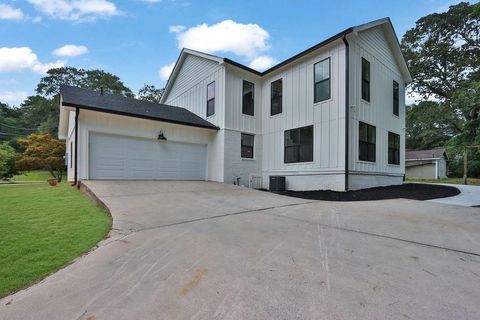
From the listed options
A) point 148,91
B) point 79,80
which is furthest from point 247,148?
point 79,80

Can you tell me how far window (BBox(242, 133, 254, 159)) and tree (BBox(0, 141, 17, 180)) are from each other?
1582 centimetres

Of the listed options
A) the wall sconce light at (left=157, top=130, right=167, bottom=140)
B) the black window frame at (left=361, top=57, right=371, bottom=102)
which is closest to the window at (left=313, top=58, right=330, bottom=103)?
the black window frame at (left=361, top=57, right=371, bottom=102)

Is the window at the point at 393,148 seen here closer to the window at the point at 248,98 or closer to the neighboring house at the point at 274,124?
the neighboring house at the point at 274,124

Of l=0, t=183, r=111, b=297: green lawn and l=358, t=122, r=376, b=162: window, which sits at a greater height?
l=358, t=122, r=376, b=162: window

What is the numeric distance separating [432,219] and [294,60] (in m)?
8.48

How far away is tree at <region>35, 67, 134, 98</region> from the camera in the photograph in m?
37.0

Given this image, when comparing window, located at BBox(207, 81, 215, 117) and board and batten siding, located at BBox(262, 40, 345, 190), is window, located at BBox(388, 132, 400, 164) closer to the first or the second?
board and batten siding, located at BBox(262, 40, 345, 190)

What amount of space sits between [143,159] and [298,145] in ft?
21.8

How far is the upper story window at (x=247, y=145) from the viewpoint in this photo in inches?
520

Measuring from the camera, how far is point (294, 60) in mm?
11844

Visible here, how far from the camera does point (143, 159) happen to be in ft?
37.3

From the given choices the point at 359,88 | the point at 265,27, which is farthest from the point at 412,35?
the point at 359,88

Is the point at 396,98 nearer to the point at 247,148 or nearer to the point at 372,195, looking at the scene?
the point at 372,195

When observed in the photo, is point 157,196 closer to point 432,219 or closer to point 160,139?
point 160,139
